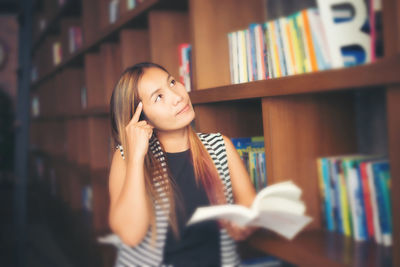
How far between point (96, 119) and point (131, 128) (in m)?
1.57

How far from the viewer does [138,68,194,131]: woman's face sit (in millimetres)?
625

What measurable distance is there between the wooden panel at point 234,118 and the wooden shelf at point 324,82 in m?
0.03

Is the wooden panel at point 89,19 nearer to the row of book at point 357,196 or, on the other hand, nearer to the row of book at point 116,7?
the row of book at point 116,7

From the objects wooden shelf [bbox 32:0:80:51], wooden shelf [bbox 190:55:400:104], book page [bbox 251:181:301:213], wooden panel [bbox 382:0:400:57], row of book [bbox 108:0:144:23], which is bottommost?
book page [bbox 251:181:301:213]

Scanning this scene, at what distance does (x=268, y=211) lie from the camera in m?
0.58

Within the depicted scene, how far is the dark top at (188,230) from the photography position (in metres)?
0.62

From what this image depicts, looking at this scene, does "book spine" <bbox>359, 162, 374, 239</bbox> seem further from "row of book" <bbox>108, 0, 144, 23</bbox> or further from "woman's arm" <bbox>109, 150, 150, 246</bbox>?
"row of book" <bbox>108, 0, 144, 23</bbox>

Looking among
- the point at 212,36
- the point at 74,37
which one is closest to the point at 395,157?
the point at 212,36

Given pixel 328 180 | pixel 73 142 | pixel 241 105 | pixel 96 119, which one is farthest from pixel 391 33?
pixel 73 142

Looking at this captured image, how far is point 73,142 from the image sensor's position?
267 cm

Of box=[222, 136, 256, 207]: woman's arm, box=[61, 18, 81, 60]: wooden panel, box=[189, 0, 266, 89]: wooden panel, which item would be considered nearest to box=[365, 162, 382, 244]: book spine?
box=[222, 136, 256, 207]: woman's arm

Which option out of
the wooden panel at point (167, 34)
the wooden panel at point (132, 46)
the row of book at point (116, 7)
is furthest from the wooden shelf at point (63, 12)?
the wooden panel at point (167, 34)

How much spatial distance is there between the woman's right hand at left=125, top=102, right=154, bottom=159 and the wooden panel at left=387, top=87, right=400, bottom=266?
37 centimetres

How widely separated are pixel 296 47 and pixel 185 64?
52cm
